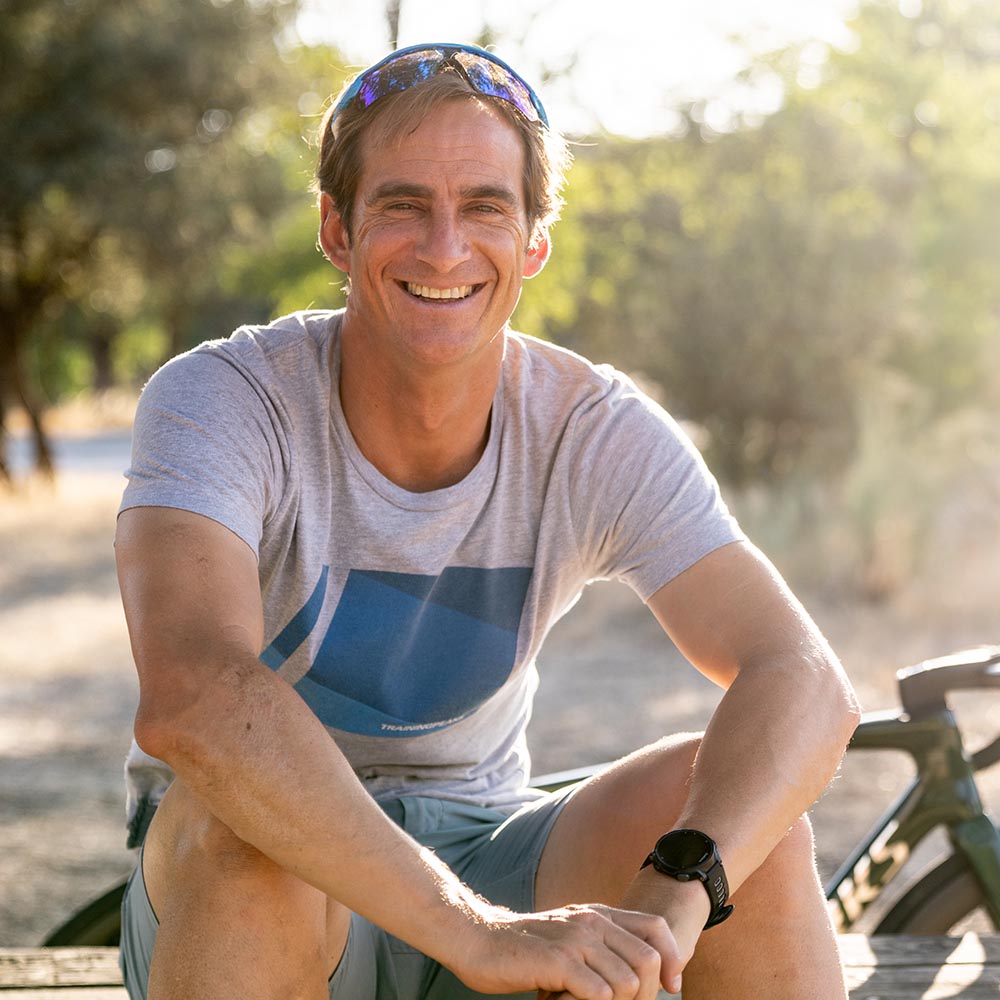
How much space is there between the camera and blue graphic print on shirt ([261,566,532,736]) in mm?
2111

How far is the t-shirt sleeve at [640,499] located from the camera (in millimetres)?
2176

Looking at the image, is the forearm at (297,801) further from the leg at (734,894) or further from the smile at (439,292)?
the smile at (439,292)

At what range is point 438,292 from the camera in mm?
2182

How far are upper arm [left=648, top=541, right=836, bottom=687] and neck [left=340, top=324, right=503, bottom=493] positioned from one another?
0.42 m

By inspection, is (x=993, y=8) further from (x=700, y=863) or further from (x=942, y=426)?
(x=700, y=863)

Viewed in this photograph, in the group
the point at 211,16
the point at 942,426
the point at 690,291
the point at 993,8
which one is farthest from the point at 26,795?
the point at 993,8

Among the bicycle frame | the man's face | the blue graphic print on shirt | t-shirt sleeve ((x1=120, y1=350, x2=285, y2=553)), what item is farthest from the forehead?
the bicycle frame

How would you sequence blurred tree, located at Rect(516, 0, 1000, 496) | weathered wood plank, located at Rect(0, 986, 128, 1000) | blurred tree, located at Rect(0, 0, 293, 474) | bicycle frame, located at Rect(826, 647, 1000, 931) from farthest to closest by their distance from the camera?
blurred tree, located at Rect(0, 0, 293, 474) → blurred tree, located at Rect(516, 0, 1000, 496) → bicycle frame, located at Rect(826, 647, 1000, 931) → weathered wood plank, located at Rect(0, 986, 128, 1000)

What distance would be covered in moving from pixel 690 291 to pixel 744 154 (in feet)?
10.2

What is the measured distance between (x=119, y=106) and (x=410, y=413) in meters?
12.9

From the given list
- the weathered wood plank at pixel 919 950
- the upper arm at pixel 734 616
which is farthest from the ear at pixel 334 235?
the weathered wood plank at pixel 919 950

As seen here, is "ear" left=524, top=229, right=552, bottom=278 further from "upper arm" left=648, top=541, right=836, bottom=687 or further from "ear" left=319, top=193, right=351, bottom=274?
"upper arm" left=648, top=541, right=836, bottom=687

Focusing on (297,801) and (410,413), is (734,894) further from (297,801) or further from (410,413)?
(410,413)

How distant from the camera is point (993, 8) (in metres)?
22.9
